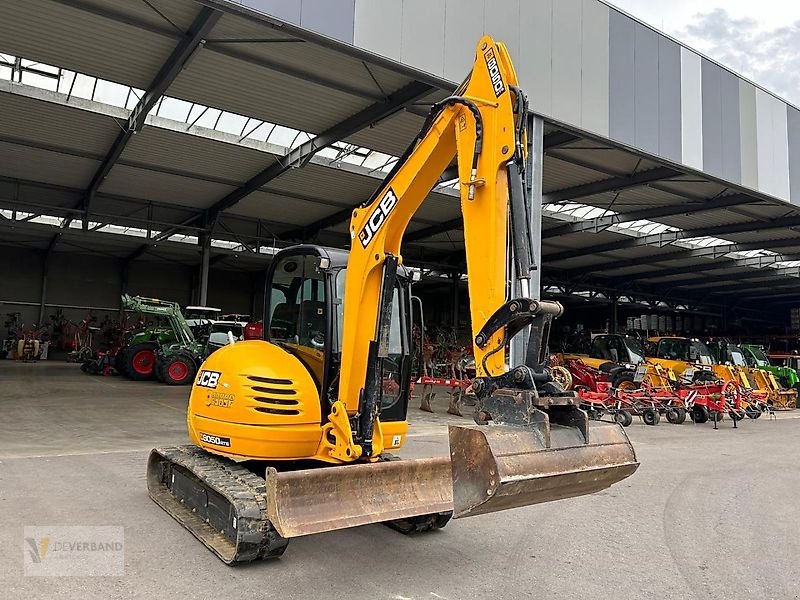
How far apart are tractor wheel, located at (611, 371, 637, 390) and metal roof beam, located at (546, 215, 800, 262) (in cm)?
634

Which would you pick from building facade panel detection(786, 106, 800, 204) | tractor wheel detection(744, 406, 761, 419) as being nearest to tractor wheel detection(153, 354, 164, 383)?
tractor wheel detection(744, 406, 761, 419)

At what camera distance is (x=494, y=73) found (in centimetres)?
413

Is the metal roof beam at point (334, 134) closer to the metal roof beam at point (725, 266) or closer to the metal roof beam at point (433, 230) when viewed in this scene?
the metal roof beam at point (433, 230)

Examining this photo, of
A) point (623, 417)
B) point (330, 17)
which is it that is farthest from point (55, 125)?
point (623, 417)

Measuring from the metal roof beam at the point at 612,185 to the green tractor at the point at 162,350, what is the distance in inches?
466

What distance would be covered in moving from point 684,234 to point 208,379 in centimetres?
1889

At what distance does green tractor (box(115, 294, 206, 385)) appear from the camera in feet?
61.5

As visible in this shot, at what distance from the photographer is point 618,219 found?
18.5 metres

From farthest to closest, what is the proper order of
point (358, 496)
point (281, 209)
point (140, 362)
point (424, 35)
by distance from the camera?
point (281, 209) → point (140, 362) → point (424, 35) → point (358, 496)

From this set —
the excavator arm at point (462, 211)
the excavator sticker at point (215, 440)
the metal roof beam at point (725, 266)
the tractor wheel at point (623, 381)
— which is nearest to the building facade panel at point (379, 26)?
the excavator arm at point (462, 211)

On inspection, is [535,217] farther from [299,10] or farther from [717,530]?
[717,530]

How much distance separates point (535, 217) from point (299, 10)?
5.47 m

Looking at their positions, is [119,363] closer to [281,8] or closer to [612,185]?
[281,8]

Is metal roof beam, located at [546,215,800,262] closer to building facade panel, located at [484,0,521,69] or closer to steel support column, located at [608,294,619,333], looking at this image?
steel support column, located at [608,294,619,333]
